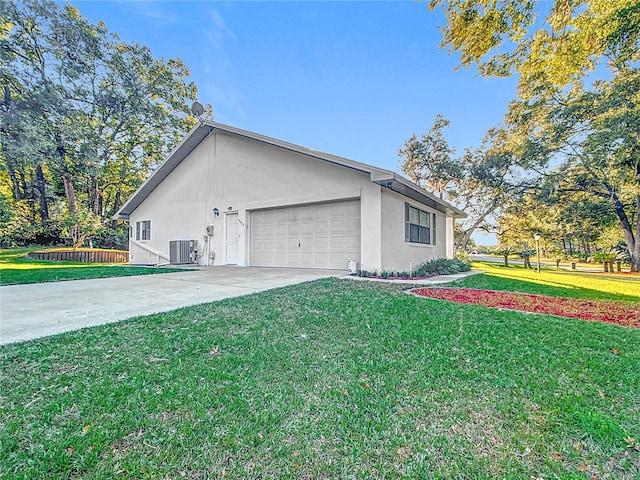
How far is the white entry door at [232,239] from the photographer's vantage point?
11938mm

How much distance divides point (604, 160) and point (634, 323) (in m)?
12.1

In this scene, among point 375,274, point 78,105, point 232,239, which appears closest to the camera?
point 375,274

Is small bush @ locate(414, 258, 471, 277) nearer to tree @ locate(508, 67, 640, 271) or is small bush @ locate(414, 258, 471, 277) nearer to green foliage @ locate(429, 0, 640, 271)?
green foliage @ locate(429, 0, 640, 271)

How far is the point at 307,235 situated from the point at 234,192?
12.3 ft

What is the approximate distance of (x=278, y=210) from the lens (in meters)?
10.9

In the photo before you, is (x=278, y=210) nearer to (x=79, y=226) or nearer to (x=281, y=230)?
(x=281, y=230)

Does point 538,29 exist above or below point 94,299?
above

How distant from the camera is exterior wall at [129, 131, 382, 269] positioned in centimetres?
883

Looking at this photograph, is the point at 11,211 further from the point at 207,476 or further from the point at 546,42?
the point at 546,42

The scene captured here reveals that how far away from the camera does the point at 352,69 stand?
12.0 metres

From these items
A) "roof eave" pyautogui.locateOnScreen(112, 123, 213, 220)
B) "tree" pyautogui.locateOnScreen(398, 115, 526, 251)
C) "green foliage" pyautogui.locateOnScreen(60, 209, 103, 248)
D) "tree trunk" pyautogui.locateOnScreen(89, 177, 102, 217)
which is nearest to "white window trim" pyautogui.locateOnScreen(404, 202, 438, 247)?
"tree" pyautogui.locateOnScreen(398, 115, 526, 251)

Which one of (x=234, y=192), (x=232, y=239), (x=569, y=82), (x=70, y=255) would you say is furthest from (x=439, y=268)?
(x=70, y=255)

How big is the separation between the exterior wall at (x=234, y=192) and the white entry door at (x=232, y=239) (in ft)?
0.66

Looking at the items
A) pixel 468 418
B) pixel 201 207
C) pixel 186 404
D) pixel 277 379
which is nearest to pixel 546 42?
pixel 468 418
